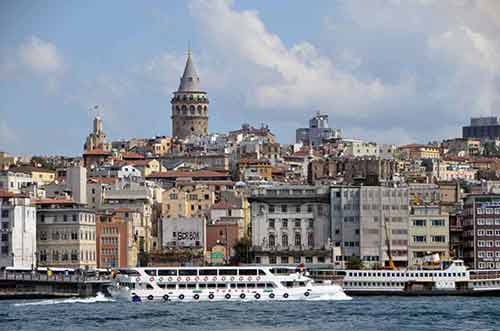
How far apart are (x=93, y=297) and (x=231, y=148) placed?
7947 centimetres

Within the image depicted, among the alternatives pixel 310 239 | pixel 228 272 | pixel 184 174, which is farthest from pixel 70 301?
pixel 184 174

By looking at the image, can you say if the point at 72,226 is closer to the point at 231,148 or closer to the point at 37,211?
the point at 37,211

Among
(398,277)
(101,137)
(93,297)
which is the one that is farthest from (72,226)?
(101,137)

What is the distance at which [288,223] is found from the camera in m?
118

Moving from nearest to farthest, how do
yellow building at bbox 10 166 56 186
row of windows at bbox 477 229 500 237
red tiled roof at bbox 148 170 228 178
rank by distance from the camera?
row of windows at bbox 477 229 500 237 < yellow building at bbox 10 166 56 186 < red tiled roof at bbox 148 170 228 178

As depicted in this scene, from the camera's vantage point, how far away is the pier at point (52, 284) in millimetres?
107062

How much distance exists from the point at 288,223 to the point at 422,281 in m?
13.3

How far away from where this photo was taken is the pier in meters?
107

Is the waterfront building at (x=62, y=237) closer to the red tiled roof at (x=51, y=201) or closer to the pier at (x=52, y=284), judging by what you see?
the red tiled roof at (x=51, y=201)

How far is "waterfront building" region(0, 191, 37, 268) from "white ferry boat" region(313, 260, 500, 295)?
727 inches

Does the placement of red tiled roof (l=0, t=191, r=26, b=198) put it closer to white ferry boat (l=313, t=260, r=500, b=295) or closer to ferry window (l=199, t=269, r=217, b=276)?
ferry window (l=199, t=269, r=217, b=276)

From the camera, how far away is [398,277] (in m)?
108

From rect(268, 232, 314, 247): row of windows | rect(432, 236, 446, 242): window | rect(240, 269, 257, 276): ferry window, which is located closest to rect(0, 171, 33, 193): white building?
rect(268, 232, 314, 247): row of windows

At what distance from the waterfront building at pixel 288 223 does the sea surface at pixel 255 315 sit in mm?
16438
